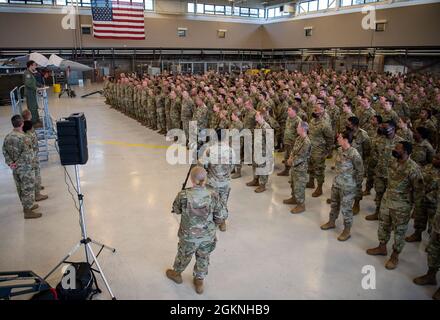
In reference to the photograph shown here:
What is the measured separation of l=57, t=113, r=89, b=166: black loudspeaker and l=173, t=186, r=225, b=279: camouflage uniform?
1230 millimetres

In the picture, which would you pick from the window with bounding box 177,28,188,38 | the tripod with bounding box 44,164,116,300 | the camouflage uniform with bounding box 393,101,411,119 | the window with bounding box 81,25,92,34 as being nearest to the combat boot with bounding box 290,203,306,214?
the tripod with bounding box 44,164,116,300

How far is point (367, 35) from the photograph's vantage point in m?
23.8

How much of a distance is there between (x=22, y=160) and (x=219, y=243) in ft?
11.8

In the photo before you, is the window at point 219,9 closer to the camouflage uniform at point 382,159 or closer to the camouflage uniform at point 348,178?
the camouflage uniform at point 382,159

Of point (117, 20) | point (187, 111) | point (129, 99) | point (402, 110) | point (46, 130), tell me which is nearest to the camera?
point (46, 130)

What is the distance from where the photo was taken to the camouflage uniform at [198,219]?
12.0 feet

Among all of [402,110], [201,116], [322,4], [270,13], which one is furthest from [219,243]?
[270,13]

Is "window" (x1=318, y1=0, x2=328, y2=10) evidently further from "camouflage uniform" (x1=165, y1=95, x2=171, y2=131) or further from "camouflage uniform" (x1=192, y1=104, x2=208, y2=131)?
"camouflage uniform" (x1=192, y1=104, x2=208, y2=131)

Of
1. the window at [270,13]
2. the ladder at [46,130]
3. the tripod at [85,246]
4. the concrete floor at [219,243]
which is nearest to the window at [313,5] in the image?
the window at [270,13]

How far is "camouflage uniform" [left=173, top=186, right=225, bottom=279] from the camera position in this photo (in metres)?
3.65

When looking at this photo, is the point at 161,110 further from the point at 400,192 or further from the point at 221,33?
the point at 221,33

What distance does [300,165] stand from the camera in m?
5.88
